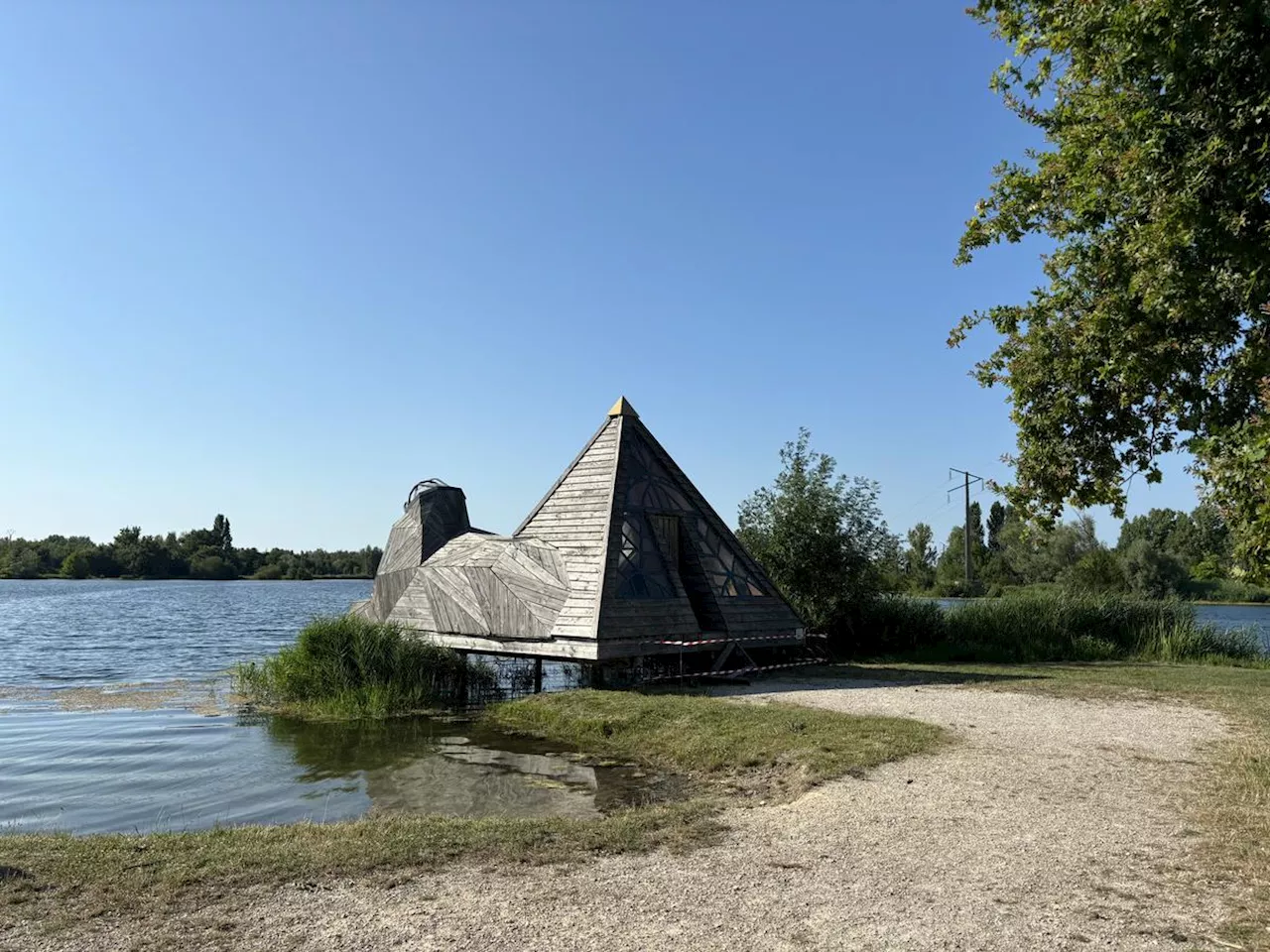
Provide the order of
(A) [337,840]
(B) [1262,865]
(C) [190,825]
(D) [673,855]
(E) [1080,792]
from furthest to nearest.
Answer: (C) [190,825], (E) [1080,792], (A) [337,840], (D) [673,855], (B) [1262,865]

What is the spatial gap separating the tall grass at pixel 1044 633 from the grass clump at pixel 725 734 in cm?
1117

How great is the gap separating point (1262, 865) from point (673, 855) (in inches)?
164

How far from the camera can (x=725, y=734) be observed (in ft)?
39.5

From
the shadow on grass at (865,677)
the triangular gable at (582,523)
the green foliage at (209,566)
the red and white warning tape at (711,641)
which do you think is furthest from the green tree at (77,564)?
the shadow on grass at (865,677)

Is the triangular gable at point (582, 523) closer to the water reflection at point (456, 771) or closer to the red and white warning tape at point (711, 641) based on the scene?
the red and white warning tape at point (711, 641)

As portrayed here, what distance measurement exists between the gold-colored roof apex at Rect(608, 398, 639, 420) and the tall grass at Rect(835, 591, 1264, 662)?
902 centimetres

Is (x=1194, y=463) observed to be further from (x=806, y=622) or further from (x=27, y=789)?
(x=806, y=622)

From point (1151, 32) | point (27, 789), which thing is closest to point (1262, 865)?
point (1151, 32)

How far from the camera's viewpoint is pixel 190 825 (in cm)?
934

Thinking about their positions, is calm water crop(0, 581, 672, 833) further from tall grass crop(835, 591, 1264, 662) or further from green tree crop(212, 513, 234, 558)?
green tree crop(212, 513, 234, 558)

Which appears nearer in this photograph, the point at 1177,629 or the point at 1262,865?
the point at 1262,865

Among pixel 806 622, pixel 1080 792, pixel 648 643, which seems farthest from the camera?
pixel 806 622

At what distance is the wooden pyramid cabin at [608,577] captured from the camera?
58.7ft

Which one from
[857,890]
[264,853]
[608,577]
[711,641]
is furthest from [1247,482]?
[711,641]
